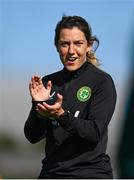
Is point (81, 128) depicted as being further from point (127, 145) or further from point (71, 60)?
point (127, 145)

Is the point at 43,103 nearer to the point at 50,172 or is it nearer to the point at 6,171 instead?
the point at 50,172

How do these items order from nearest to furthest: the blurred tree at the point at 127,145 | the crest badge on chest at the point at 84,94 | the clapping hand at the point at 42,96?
the clapping hand at the point at 42,96 → the crest badge on chest at the point at 84,94 → the blurred tree at the point at 127,145

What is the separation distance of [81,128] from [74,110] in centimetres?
16

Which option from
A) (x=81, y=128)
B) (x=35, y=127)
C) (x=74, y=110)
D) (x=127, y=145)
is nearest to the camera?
(x=81, y=128)

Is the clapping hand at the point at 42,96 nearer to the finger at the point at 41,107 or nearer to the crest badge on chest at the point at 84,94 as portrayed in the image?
the finger at the point at 41,107

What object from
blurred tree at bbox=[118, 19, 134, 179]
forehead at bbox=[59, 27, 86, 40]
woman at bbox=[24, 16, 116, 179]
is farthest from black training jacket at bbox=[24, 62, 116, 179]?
blurred tree at bbox=[118, 19, 134, 179]

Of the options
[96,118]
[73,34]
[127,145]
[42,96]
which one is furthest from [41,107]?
[127,145]

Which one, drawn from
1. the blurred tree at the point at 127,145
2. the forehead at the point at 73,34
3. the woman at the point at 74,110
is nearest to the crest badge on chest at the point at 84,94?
the woman at the point at 74,110

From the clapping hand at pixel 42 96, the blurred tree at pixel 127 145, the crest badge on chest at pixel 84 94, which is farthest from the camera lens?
the blurred tree at pixel 127 145

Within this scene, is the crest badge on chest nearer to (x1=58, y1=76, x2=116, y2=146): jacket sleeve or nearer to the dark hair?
(x1=58, y1=76, x2=116, y2=146): jacket sleeve

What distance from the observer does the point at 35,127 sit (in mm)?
2355

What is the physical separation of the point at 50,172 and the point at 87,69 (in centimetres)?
51

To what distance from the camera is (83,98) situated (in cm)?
222

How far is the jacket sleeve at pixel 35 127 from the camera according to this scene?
2311 mm
